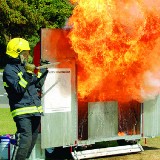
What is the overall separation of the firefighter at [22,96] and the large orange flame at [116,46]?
4.53 feet

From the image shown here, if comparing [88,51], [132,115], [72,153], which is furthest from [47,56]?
[132,115]

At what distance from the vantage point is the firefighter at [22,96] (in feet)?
24.3

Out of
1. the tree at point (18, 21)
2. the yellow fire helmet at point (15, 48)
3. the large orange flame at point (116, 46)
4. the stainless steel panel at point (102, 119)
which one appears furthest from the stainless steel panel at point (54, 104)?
the tree at point (18, 21)

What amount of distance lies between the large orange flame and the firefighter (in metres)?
1.38

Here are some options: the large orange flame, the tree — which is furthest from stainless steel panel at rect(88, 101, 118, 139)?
the tree

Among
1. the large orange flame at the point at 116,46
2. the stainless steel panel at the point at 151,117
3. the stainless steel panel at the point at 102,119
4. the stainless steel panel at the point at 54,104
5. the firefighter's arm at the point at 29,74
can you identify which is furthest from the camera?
the stainless steel panel at the point at 151,117

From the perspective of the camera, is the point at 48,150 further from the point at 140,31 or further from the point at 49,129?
the point at 140,31

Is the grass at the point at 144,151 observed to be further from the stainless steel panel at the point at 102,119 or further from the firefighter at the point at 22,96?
the firefighter at the point at 22,96

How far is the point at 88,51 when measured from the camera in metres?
8.69

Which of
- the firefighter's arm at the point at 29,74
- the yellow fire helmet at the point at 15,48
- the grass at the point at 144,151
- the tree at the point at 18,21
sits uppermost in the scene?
the tree at the point at 18,21

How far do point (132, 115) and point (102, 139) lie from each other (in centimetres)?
101

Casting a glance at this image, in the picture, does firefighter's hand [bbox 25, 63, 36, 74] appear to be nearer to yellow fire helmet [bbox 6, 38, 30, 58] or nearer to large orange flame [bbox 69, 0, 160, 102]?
yellow fire helmet [bbox 6, 38, 30, 58]

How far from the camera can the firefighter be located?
7.39 m

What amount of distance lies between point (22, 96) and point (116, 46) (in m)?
2.24
